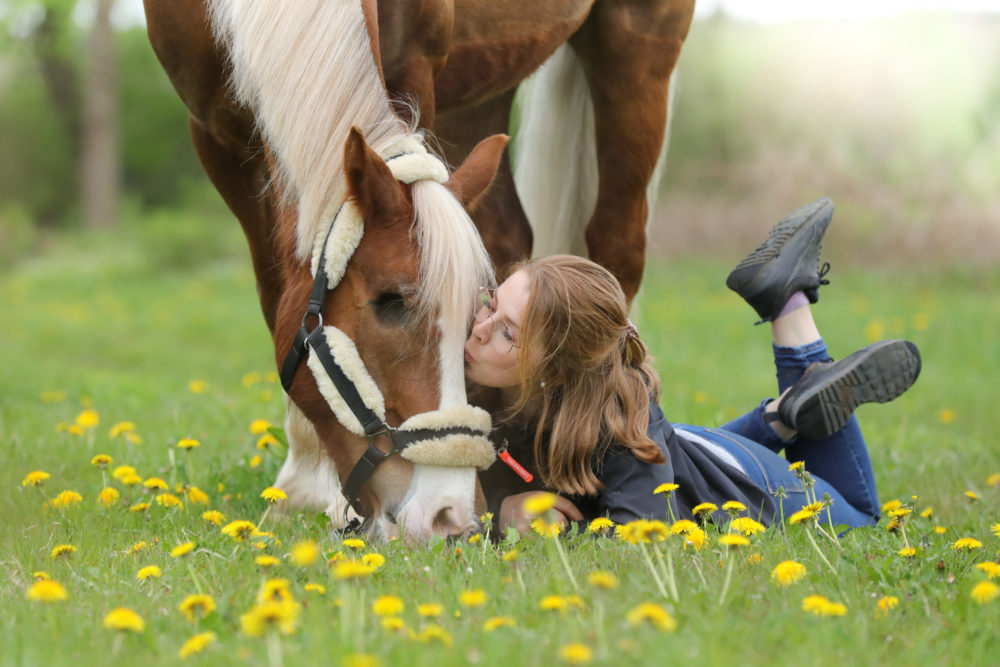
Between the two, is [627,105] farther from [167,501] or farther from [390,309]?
[167,501]

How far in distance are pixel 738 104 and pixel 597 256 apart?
1359 centimetres

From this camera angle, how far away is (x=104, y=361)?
8.13 meters

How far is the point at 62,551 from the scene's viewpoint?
2240 millimetres

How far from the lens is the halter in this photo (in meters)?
2.37

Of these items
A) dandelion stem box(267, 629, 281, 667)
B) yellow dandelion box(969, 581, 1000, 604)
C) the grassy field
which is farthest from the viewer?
yellow dandelion box(969, 581, 1000, 604)

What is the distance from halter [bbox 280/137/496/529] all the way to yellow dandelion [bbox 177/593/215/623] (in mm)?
703

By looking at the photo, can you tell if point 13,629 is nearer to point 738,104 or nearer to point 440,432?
point 440,432

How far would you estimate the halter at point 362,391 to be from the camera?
237 cm

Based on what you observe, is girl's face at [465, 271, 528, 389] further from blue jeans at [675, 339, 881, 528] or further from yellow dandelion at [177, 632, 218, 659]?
yellow dandelion at [177, 632, 218, 659]

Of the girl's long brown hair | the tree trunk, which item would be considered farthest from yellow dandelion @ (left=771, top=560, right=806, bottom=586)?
the tree trunk

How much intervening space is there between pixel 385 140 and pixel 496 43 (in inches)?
39.9

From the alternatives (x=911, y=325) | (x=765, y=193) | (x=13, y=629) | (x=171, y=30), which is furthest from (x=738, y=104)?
(x=13, y=629)

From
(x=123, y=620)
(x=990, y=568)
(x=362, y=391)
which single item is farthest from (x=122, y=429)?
(x=990, y=568)

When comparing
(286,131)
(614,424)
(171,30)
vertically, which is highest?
(171,30)
